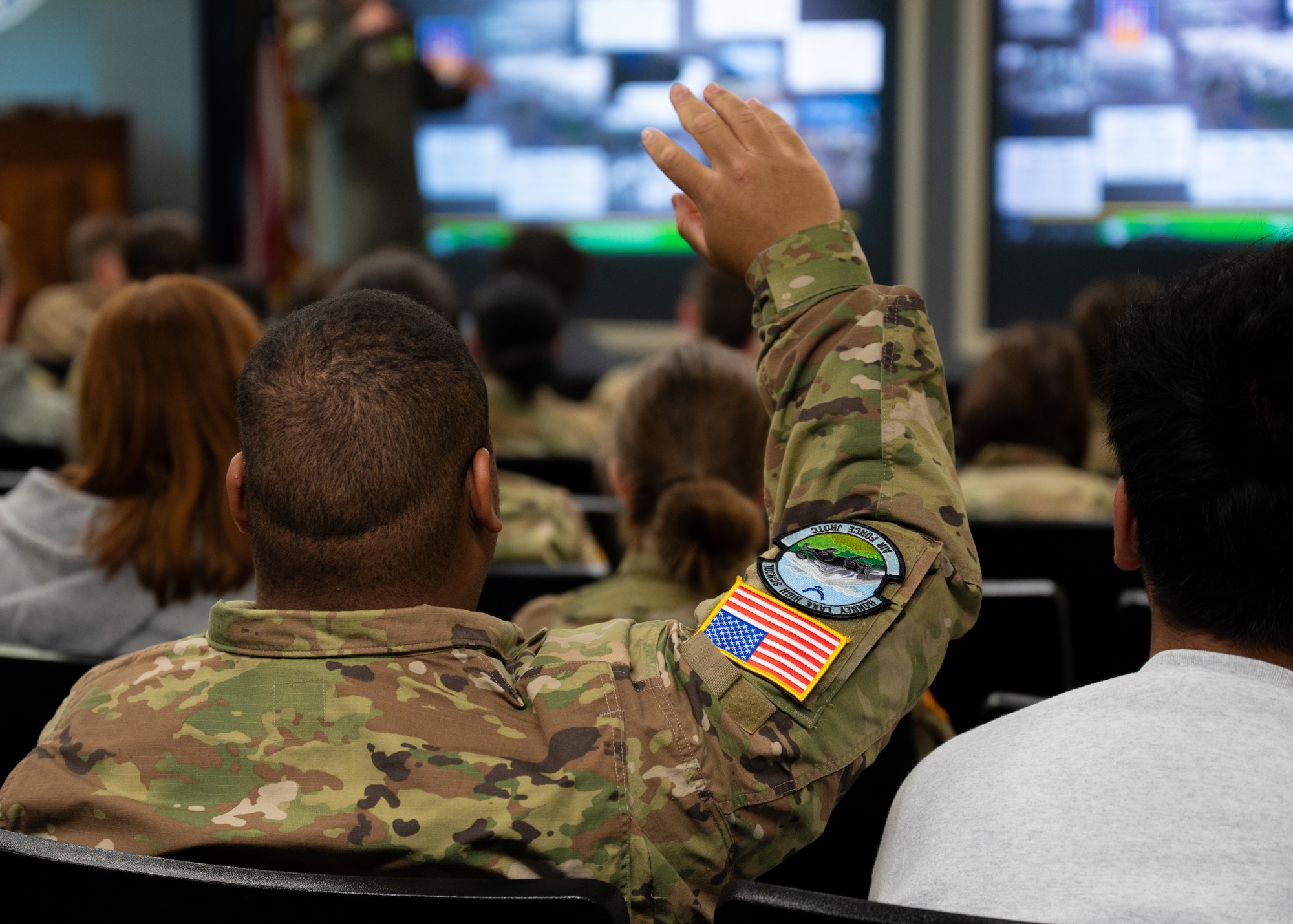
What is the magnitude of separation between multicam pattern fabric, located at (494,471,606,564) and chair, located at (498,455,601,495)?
0.48 meters

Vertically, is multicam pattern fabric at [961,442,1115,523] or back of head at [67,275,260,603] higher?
back of head at [67,275,260,603]

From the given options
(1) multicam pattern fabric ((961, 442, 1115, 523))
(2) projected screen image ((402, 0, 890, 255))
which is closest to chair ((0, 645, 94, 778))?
(1) multicam pattern fabric ((961, 442, 1115, 523))

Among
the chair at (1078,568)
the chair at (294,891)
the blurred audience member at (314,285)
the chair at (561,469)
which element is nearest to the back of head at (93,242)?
the blurred audience member at (314,285)

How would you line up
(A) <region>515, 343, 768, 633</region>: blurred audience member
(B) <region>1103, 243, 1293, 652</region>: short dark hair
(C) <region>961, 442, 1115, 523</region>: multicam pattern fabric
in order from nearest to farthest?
(B) <region>1103, 243, 1293, 652</region>: short dark hair < (A) <region>515, 343, 768, 633</region>: blurred audience member < (C) <region>961, 442, 1115, 523</region>: multicam pattern fabric

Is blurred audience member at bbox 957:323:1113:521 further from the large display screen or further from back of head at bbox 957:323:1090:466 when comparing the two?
the large display screen

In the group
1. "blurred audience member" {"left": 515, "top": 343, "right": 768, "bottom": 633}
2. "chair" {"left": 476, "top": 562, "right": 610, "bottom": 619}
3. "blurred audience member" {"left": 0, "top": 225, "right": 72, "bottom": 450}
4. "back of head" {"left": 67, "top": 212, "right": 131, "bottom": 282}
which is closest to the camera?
"blurred audience member" {"left": 515, "top": 343, "right": 768, "bottom": 633}

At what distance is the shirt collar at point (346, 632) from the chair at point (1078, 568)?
1433 mm

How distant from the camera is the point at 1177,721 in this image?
812 millimetres

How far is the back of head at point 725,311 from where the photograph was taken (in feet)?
10.7

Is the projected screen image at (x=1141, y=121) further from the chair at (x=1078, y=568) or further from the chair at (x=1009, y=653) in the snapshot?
the chair at (x=1009, y=653)

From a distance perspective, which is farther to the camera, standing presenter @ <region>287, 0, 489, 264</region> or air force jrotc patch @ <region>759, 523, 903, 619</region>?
standing presenter @ <region>287, 0, 489, 264</region>

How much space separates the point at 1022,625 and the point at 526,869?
1.15 meters

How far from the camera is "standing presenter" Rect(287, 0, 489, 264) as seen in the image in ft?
19.1

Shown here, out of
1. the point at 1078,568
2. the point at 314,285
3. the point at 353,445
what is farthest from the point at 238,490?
the point at 314,285
